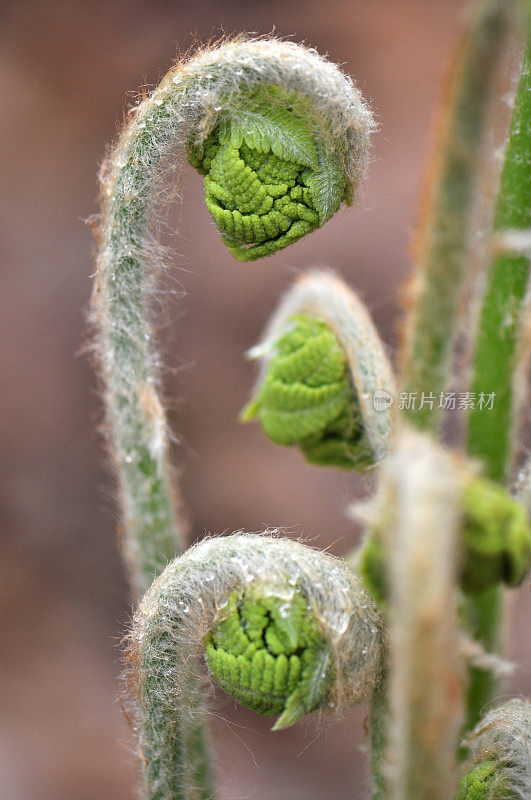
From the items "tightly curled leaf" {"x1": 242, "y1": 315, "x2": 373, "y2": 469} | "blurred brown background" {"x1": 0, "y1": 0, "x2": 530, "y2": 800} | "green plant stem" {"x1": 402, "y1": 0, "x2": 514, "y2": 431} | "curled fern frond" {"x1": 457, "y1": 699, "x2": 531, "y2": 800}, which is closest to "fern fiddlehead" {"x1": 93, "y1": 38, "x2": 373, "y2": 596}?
"tightly curled leaf" {"x1": 242, "y1": 315, "x2": 373, "y2": 469}

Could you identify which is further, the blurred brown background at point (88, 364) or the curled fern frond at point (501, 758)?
the blurred brown background at point (88, 364)

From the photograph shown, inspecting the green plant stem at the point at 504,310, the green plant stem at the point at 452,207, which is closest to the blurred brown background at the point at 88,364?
the green plant stem at the point at 504,310

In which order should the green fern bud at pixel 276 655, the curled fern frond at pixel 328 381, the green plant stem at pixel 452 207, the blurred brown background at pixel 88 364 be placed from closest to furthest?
the green plant stem at pixel 452 207 < the green fern bud at pixel 276 655 < the curled fern frond at pixel 328 381 < the blurred brown background at pixel 88 364

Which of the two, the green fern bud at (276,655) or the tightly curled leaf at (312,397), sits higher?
the tightly curled leaf at (312,397)

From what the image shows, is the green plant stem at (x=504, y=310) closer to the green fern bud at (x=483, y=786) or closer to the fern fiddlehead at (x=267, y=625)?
the fern fiddlehead at (x=267, y=625)

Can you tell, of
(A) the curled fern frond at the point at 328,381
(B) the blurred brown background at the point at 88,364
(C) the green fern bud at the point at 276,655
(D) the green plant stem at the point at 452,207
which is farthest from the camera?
(B) the blurred brown background at the point at 88,364

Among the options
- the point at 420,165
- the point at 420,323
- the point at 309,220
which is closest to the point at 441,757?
the point at 420,323

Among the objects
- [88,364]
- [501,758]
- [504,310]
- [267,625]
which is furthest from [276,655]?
[88,364]

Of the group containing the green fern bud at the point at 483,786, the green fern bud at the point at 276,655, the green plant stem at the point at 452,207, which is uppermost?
the green plant stem at the point at 452,207

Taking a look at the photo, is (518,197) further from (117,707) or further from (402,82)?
(402,82)
